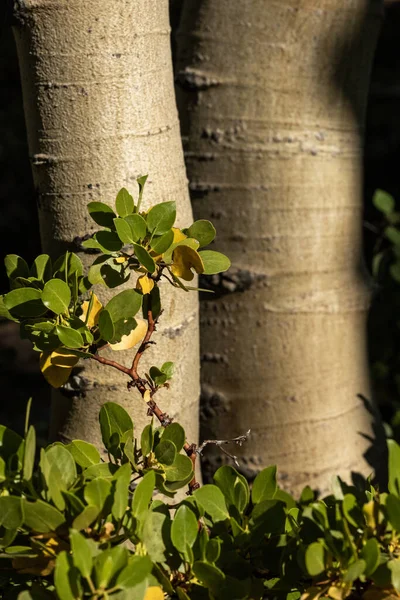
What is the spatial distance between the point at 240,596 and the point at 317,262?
2.54 feet

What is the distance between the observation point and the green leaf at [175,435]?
2.12 feet

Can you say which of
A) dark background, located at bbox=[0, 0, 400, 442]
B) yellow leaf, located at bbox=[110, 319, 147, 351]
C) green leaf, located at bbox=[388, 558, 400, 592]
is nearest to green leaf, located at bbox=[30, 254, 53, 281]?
yellow leaf, located at bbox=[110, 319, 147, 351]

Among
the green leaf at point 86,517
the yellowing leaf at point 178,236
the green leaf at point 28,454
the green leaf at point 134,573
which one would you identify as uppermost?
the yellowing leaf at point 178,236

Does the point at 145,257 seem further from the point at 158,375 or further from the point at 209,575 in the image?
the point at 209,575

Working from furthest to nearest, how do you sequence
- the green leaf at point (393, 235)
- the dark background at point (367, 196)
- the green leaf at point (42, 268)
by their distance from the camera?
1. the dark background at point (367, 196)
2. the green leaf at point (393, 235)
3. the green leaf at point (42, 268)

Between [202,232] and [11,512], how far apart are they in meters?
0.34

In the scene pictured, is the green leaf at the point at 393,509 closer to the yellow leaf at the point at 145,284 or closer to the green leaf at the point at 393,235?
the yellow leaf at the point at 145,284

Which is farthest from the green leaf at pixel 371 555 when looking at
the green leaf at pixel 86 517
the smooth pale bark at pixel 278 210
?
the smooth pale bark at pixel 278 210

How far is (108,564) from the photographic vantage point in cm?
52

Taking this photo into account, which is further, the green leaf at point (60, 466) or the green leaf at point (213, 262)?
the green leaf at point (213, 262)

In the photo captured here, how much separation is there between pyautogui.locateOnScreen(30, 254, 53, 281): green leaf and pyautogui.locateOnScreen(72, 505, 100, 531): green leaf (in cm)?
26

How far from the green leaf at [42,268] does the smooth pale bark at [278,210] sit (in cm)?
56

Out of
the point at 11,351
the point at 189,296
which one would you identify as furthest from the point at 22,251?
the point at 189,296

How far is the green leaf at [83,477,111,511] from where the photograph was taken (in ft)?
1.82
